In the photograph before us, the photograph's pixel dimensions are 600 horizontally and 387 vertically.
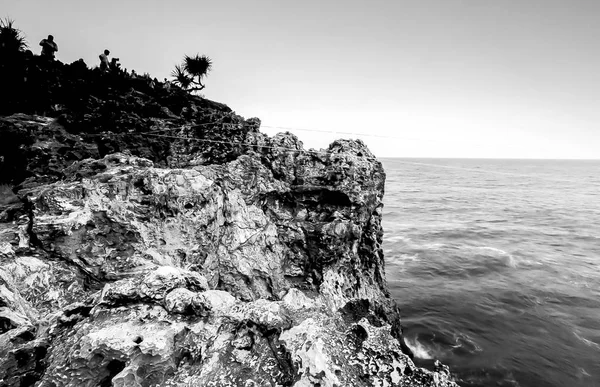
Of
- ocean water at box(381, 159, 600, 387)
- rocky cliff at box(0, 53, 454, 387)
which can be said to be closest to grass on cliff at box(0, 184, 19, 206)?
rocky cliff at box(0, 53, 454, 387)

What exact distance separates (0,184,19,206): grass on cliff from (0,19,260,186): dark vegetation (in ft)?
1.24

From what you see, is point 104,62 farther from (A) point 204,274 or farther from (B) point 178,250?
(A) point 204,274

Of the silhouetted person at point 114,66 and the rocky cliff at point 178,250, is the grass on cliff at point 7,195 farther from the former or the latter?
the silhouetted person at point 114,66

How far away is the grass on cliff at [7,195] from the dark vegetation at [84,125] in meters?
0.38

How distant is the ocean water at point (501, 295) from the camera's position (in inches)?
575

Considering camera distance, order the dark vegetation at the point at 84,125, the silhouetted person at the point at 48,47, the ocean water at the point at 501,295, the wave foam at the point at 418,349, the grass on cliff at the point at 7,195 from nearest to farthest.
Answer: the grass on cliff at the point at 7,195
the dark vegetation at the point at 84,125
the ocean water at the point at 501,295
the wave foam at the point at 418,349
the silhouetted person at the point at 48,47

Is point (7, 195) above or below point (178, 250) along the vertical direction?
above

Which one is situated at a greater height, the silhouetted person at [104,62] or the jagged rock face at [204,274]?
the silhouetted person at [104,62]

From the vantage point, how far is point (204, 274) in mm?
9727

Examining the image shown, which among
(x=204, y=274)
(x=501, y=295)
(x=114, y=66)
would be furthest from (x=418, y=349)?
(x=114, y=66)

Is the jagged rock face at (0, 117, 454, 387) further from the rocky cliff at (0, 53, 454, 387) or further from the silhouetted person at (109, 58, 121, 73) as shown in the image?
the silhouetted person at (109, 58, 121, 73)

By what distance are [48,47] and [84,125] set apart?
11.1 metres

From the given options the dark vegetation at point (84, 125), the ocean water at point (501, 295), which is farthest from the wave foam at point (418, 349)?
the dark vegetation at point (84, 125)

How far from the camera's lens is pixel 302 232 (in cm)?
1169
